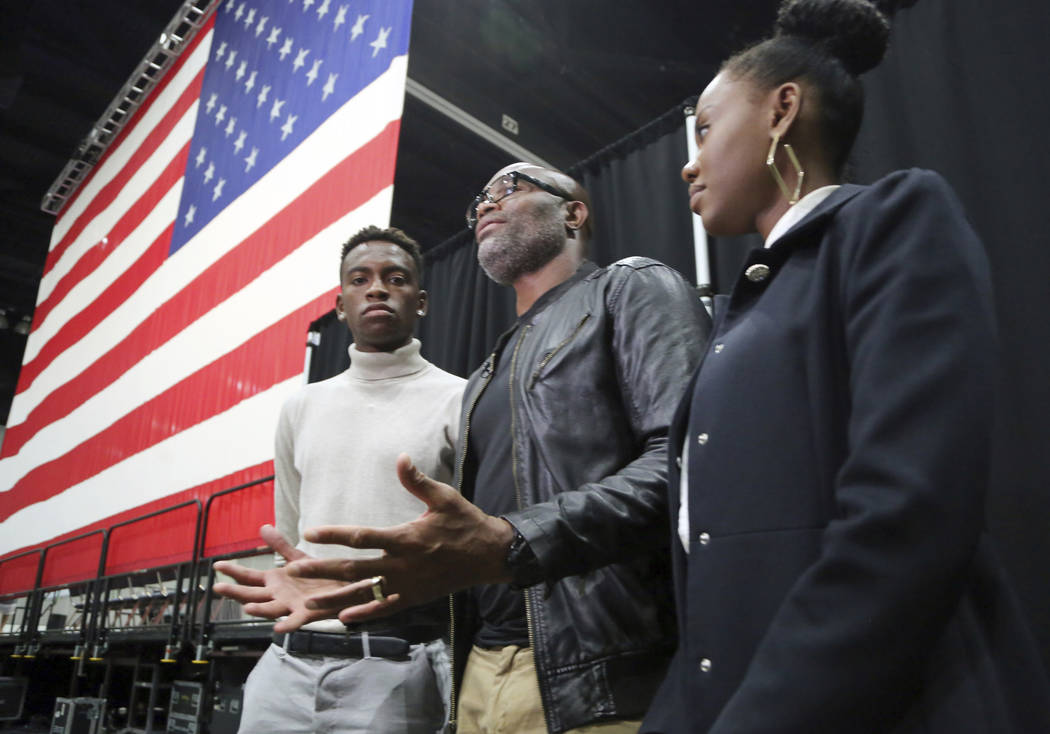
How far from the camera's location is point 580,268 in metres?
1.58

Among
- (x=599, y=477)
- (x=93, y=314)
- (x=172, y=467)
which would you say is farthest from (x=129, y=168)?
(x=599, y=477)

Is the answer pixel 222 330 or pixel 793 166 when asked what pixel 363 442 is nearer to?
pixel 793 166

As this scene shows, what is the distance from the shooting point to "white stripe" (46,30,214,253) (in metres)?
A: 6.60

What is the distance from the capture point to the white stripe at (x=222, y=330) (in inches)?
159

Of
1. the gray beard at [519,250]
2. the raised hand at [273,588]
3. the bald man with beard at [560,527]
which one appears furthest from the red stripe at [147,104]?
the raised hand at [273,588]

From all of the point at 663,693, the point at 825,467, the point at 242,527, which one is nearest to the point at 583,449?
the point at 663,693

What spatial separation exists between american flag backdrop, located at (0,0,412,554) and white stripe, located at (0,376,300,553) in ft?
0.05

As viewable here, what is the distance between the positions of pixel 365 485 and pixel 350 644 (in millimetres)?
311

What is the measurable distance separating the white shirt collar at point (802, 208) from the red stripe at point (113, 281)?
589cm

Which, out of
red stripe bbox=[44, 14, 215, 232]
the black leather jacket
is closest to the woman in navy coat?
the black leather jacket

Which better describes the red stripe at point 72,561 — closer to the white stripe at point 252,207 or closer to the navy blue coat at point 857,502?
the white stripe at point 252,207

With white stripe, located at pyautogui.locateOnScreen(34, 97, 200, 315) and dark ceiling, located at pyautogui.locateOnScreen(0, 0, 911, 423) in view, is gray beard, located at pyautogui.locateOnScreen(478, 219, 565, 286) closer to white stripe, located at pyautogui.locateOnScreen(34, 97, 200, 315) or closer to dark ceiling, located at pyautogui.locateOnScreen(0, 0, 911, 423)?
dark ceiling, located at pyautogui.locateOnScreen(0, 0, 911, 423)

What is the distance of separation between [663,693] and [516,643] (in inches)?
15.6

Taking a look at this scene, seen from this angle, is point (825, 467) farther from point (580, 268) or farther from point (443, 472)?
point (443, 472)
